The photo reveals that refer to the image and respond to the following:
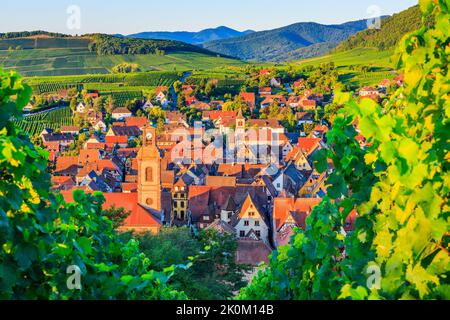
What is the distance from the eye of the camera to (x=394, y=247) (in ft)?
10.8

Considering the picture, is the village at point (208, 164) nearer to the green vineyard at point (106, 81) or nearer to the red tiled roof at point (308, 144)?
the red tiled roof at point (308, 144)

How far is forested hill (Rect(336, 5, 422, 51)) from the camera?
114 metres

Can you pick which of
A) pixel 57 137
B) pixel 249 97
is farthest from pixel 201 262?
pixel 249 97

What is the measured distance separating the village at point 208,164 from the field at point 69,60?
27693mm

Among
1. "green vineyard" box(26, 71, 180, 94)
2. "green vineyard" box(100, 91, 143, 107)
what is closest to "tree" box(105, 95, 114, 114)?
"green vineyard" box(100, 91, 143, 107)

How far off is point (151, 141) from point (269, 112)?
4608 centimetres

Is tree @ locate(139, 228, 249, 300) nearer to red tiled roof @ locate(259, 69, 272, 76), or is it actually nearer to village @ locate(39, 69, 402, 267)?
village @ locate(39, 69, 402, 267)

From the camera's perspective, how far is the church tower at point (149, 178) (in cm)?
2834

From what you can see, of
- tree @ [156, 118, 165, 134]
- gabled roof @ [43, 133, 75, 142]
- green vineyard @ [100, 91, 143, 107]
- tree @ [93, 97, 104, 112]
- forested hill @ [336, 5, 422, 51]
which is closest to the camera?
gabled roof @ [43, 133, 75, 142]

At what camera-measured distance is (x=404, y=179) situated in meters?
2.96

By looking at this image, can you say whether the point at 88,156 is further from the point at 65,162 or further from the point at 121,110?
the point at 121,110

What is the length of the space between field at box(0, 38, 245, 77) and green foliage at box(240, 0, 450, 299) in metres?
102

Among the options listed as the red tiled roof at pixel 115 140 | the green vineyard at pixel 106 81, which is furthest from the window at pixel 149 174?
the green vineyard at pixel 106 81
